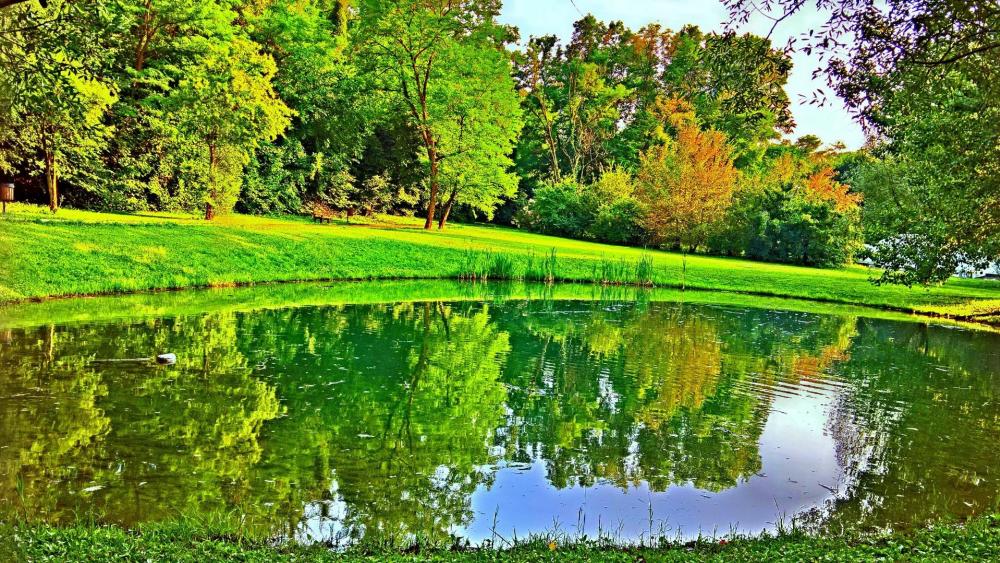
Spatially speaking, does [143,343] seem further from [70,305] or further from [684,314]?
[684,314]

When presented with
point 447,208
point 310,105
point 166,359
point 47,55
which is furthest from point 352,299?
point 310,105

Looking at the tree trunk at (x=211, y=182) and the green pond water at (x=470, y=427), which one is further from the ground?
the tree trunk at (x=211, y=182)

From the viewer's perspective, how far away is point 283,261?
77.0 feet

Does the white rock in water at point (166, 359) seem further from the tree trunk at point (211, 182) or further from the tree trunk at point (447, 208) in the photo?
the tree trunk at point (447, 208)

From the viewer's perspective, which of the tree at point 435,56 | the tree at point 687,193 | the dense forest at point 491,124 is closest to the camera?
the dense forest at point 491,124

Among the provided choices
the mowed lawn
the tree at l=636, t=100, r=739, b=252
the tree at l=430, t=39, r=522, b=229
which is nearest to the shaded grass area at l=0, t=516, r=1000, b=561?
the mowed lawn

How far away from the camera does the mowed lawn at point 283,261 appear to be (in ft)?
57.3

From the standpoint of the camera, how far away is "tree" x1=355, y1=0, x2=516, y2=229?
34.6 m

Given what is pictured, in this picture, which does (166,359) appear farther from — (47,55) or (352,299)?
(352,299)

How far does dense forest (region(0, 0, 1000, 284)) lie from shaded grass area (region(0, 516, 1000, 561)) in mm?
4330

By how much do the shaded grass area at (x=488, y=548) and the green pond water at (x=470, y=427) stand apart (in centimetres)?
41

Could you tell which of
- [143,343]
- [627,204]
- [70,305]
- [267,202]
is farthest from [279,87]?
[143,343]

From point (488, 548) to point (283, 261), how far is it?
785 inches

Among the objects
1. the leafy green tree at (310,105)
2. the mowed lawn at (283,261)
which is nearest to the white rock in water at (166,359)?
the mowed lawn at (283,261)
